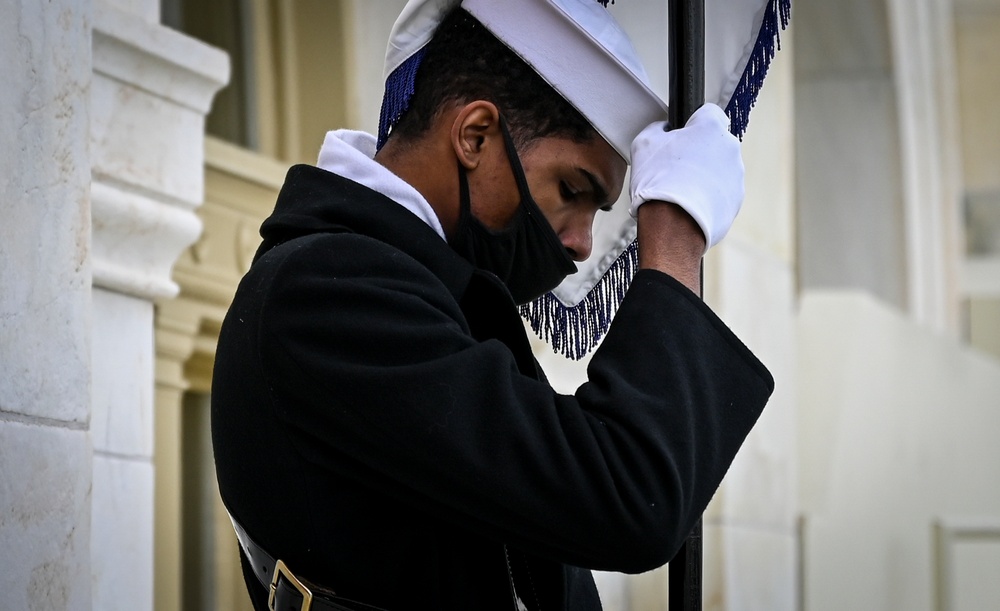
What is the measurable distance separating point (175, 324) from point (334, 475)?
332 cm

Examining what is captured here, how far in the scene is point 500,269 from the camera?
2000mm

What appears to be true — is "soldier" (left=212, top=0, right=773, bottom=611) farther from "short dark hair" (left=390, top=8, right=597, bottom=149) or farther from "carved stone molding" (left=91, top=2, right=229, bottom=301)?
"carved stone molding" (left=91, top=2, right=229, bottom=301)

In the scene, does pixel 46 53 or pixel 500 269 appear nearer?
pixel 500 269

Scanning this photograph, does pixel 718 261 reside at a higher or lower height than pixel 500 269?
higher

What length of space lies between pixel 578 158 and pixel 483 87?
162 millimetres

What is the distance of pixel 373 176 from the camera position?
196cm

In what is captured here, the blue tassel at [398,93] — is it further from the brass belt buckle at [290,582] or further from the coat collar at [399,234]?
the brass belt buckle at [290,582]

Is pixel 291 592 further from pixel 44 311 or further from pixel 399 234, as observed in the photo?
pixel 44 311

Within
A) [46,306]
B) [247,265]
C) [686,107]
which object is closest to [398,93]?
[686,107]

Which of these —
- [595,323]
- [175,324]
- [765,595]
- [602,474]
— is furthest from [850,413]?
[602,474]

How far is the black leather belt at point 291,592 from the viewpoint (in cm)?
175

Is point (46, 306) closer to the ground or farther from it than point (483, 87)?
closer to the ground

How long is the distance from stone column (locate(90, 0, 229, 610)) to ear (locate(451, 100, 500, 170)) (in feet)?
5.66

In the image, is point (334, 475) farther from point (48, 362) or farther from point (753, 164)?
point (753, 164)
